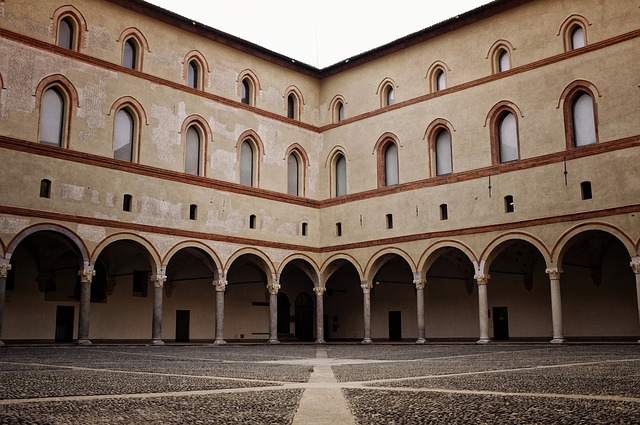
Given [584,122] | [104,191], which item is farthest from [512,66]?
[104,191]

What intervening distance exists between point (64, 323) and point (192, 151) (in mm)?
8272

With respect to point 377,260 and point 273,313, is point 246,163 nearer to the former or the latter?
point 273,313

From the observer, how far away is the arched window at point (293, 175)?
93.1 ft

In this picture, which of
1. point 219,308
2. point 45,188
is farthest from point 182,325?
point 45,188

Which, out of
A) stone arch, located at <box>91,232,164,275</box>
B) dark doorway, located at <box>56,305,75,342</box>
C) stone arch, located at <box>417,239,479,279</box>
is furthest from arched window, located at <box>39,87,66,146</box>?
stone arch, located at <box>417,239,479,279</box>

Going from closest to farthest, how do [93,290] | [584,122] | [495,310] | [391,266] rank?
[584,122] < [93,290] < [495,310] < [391,266]

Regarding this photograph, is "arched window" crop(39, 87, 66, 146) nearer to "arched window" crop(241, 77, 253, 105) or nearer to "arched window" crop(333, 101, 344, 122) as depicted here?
"arched window" crop(241, 77, 253, 105)

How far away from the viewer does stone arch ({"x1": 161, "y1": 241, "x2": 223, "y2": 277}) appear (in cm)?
2344

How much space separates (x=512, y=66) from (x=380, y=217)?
302 inches

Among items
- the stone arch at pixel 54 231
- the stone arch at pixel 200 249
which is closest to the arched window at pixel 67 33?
the stone arch at pixel 54 231

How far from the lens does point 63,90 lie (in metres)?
21.7

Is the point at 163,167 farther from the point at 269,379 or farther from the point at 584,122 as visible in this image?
the point at 269,379

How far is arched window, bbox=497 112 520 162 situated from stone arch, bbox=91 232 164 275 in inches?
505

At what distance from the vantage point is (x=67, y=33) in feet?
72.7
